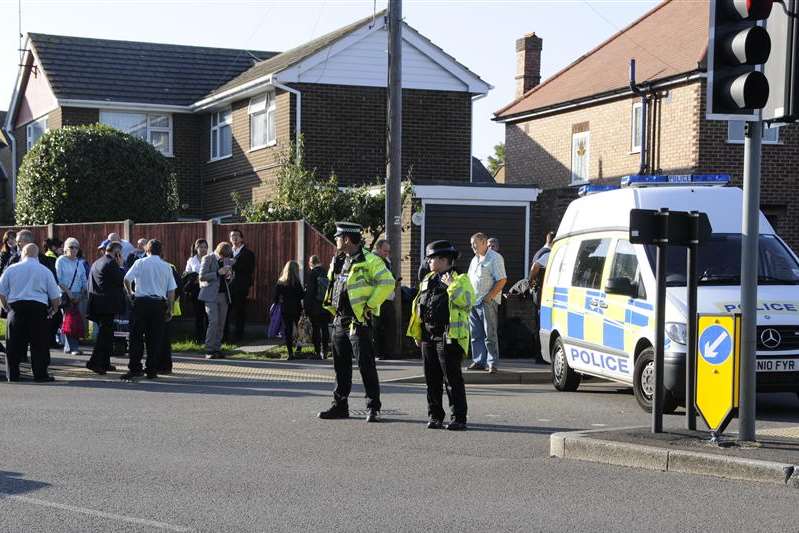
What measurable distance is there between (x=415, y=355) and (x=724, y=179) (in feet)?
21.3

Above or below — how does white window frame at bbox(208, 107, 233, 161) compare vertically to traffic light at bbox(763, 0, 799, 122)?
above

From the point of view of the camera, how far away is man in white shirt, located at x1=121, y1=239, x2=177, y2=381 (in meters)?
16.0

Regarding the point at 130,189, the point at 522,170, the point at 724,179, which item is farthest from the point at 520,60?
the point at 724,179

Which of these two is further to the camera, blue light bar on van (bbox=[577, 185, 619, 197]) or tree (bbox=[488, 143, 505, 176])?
tree (bbox=[488, 143, 505, 176])

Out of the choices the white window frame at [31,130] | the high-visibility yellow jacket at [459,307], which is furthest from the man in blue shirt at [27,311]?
the white window frame at [31,130]

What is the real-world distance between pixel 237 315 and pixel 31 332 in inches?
218

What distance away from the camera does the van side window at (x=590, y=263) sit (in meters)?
14.2

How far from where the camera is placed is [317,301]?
1797 centimetres

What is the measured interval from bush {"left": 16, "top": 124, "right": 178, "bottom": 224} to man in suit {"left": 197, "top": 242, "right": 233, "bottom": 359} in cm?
1208

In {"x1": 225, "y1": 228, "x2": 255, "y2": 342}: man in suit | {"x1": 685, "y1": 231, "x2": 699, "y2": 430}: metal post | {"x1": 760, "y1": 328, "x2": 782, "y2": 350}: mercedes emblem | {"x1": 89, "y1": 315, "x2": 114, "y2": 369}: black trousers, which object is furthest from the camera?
{"x1": 225, "y1": 228, "x2": 255, "y2": 342}: man in suit

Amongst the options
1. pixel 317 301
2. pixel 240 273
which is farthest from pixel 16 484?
pixel 240 273

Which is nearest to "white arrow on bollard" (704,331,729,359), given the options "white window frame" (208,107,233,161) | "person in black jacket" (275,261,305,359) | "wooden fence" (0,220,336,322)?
"person in black jacket" (275,261,305,359)

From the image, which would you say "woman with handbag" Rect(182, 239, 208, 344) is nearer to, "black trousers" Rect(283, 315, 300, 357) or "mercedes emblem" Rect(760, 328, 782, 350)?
"black trousers" Rect(283, 315, 300, 357)

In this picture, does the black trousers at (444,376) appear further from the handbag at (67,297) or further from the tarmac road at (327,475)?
the handbag at (67,297)
